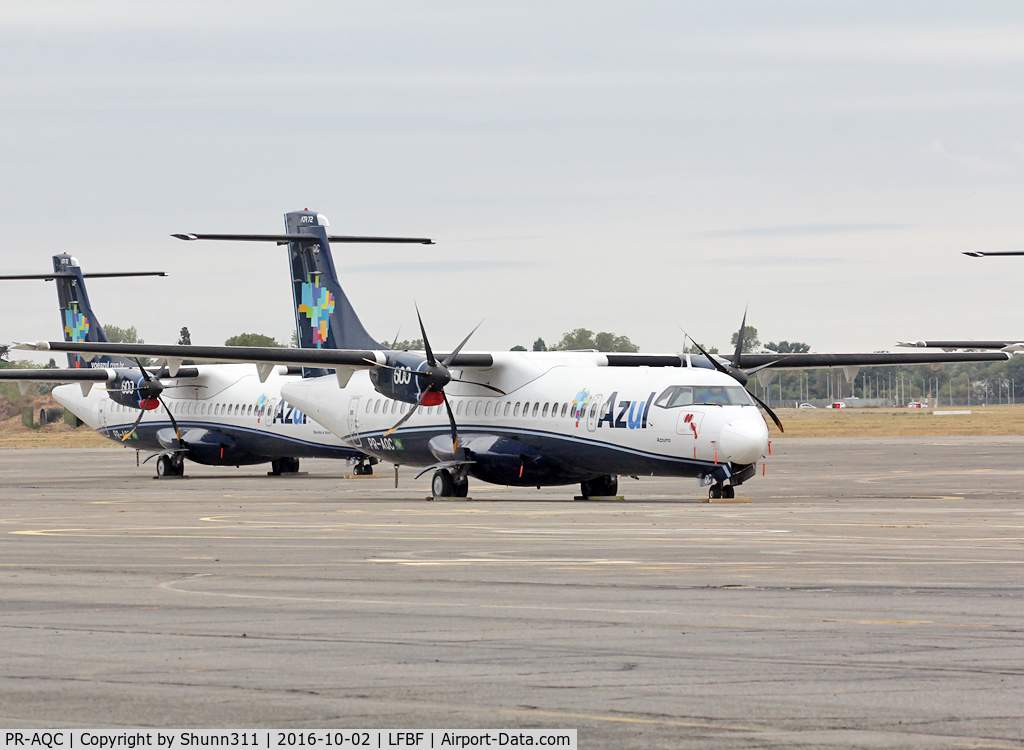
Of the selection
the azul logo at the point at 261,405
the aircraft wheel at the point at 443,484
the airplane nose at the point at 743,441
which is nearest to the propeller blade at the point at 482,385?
the aircraft wheel at the point at 443,484

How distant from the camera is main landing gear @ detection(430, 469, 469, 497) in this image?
31.9 meters

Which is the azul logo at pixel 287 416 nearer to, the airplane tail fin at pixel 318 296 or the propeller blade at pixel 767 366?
the airplane tail fin at pixel 318 296

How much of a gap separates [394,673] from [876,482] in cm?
2907

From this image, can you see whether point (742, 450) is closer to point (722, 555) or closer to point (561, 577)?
point (722, 555)

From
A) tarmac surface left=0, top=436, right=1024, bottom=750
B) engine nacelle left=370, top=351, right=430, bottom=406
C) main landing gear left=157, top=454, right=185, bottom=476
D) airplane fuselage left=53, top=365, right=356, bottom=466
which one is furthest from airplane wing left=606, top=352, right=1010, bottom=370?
main landing gear left=157, top=454, right=185, bottom=476

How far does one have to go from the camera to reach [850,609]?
35.5ft

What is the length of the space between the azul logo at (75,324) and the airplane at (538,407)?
16.4 m

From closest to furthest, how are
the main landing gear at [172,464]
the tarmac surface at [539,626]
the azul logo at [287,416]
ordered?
the tarmac surface at [539,626] → the azul logo at [287,416] → the main landing gear at [172,464]

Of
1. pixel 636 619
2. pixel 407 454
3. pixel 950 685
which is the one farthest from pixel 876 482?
pixel 950 685

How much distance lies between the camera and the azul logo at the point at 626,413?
1118 inches

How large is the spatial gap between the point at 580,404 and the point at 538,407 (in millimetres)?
Answer: 1437

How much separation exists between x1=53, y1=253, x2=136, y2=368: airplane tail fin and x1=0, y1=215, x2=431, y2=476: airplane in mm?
37

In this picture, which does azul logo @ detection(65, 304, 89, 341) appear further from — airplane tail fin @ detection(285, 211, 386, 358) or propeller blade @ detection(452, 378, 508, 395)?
propeller blade @ detection(452, 378, 508, 395)

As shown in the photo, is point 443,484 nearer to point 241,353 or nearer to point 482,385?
point 482,385
